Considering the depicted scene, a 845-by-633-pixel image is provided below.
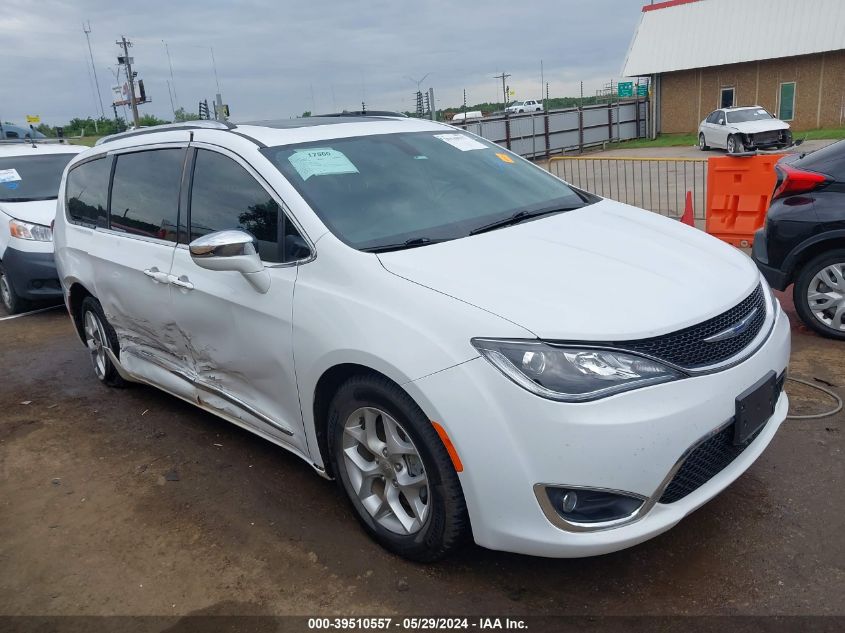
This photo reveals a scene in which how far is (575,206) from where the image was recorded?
3756 millimetres

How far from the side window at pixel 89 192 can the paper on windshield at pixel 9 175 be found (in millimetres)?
3853

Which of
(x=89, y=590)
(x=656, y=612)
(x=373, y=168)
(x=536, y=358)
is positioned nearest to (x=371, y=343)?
(x=536, y=358)

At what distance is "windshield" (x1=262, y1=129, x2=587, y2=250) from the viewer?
3172 millimetres

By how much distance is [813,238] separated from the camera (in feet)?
16.7

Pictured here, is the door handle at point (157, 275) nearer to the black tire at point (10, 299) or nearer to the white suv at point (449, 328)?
the white suv at point (449, 328)

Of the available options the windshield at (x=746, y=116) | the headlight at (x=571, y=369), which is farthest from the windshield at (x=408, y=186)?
the windshield at (x=746, y=116)

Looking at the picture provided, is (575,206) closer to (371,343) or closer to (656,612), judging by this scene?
(371,343)

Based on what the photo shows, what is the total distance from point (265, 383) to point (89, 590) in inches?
44.5

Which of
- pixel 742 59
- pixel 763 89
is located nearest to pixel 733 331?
pixel 742 59

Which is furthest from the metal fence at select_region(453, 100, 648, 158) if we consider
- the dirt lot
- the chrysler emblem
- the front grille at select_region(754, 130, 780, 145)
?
the chrysler emblem

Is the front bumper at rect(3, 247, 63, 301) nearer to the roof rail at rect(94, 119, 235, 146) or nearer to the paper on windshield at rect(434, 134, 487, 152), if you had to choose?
the roof rail at rect(94, 119, 235, 146)

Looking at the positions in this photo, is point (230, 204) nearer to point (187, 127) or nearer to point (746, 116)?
point (187, 127)

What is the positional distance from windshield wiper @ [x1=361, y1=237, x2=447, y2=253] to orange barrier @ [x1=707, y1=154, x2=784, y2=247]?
5929 mm

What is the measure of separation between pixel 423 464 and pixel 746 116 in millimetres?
24847
